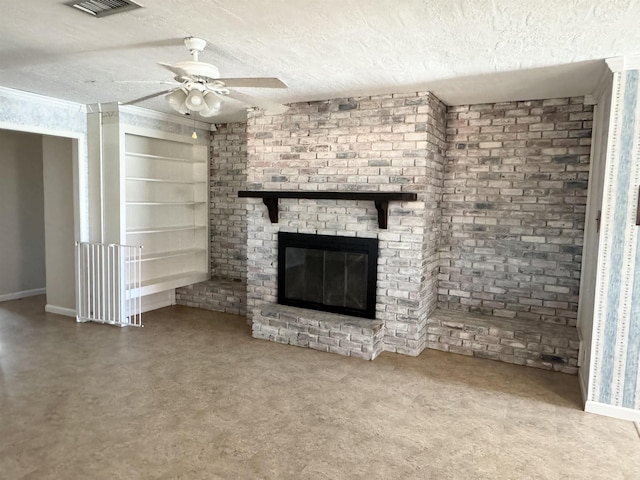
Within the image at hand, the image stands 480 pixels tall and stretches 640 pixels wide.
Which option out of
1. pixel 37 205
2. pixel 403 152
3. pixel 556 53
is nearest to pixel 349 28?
pixel 556 53

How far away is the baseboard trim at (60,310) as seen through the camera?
5426mm

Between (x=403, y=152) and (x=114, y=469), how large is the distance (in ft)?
10.8

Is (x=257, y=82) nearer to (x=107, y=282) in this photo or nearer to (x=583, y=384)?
(x=583, y=384)

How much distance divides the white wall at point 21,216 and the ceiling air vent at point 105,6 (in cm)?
491

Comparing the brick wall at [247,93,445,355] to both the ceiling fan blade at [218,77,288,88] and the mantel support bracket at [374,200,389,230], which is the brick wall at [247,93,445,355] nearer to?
the mantel support bracket at [374,200,389,230]

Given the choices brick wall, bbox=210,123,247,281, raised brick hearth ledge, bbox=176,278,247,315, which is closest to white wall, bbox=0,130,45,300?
raised brick hearth ledge, bbox=176,278,247,315

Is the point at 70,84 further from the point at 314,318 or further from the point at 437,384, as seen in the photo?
the point at 437,384

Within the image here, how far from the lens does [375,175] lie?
434cm

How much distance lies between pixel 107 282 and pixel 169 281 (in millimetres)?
757

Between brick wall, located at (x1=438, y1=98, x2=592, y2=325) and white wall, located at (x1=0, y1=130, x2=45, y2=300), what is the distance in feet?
18.7

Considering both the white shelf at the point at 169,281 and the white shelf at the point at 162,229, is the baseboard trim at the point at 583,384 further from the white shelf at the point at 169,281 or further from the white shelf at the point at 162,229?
the white shelf at the point at 162,229

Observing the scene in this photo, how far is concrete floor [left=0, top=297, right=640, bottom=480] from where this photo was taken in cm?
253

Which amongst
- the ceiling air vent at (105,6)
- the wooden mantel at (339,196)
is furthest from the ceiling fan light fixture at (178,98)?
the wooden mantel at (339,196)

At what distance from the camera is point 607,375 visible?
3188 mm
